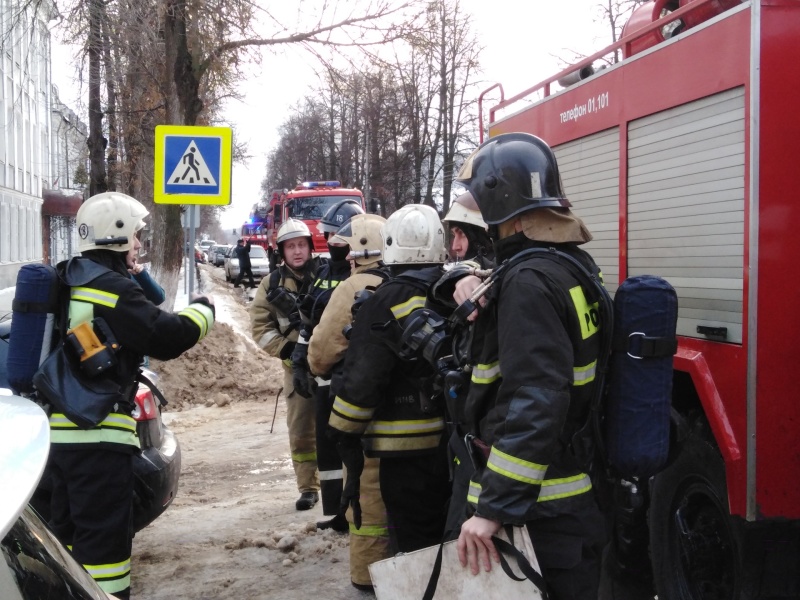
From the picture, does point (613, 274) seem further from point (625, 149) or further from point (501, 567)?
point (501, 567)

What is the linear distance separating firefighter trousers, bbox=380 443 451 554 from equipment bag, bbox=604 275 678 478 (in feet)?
5.15

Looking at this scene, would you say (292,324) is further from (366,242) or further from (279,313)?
(366,242)

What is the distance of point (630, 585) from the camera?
14.4 feet

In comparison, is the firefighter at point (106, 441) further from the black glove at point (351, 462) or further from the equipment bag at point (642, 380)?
the equipment bag at point (642, 380)

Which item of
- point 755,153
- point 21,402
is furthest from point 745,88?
point 21,402

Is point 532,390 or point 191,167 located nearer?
point 532,390

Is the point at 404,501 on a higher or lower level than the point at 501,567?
lower

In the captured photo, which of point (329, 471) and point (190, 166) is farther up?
point (190, 166)

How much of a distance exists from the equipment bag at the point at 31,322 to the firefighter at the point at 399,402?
1.30 m

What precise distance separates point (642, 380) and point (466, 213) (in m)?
1.64

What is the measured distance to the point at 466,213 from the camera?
13.4 ft

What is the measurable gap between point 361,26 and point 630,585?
1008 cm

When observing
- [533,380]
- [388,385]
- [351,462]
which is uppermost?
[533,380]

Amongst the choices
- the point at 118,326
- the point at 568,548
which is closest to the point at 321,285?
the point at 118,326
